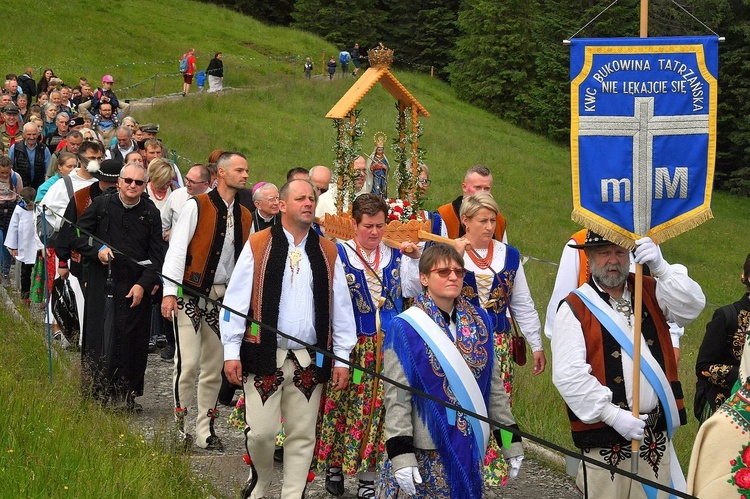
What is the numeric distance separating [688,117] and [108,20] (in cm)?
4676

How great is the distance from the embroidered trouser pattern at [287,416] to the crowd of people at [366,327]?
11 mm

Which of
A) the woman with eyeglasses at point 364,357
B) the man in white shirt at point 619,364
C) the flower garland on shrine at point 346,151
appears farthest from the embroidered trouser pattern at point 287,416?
the flower garland on shrine at point 346,151

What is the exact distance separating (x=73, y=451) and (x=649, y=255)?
344 centimetres

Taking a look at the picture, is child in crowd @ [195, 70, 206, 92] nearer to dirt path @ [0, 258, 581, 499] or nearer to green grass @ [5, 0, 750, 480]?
green grass @ [5, 0, 750, 480]

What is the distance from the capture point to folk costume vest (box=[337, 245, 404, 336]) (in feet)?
24.4

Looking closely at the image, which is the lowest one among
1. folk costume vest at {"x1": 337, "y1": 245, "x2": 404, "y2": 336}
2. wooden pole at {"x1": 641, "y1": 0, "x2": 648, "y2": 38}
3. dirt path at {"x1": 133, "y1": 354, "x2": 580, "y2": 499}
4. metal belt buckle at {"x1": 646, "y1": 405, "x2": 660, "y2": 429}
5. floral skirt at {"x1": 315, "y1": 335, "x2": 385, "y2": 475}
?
dirt path at {"x1": 133, "y1": 354, "x2": 580, "y2": 499}

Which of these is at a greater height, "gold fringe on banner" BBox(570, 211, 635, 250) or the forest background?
the forest background

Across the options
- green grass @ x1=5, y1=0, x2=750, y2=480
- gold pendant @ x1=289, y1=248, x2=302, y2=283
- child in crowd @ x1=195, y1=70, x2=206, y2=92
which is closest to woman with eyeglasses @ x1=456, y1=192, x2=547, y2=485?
gold pendant @ x1=289, y1=248, x2=302, y2=283

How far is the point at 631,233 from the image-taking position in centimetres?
552

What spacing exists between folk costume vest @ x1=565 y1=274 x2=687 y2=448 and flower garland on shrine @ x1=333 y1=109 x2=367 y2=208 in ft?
13.2

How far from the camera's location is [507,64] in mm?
52781

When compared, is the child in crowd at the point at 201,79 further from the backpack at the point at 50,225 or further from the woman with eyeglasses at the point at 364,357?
the woman with eyeglasses at the point at 364,357

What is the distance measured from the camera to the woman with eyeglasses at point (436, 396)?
5.52 meters

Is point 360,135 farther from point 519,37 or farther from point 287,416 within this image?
point 519,37
